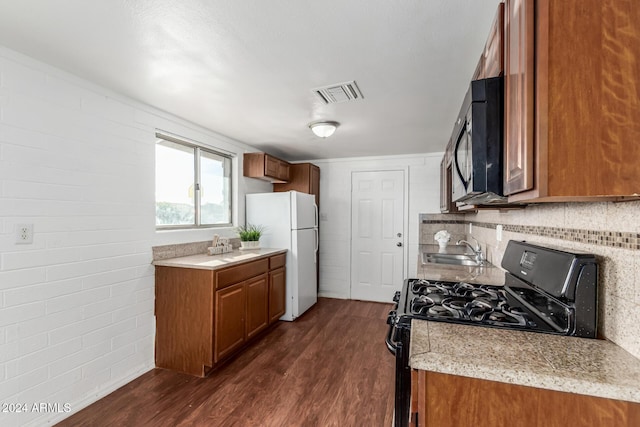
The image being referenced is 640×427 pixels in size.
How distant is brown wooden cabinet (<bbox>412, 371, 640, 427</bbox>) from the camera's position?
28.0 inches

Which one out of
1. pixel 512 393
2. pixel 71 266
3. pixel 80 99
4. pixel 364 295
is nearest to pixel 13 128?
pixel 80 99

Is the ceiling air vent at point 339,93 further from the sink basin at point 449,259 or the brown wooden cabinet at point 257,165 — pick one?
the brown wooden cabinet at point 257,165

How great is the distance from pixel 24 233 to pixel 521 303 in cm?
260

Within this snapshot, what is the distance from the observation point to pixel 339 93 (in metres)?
2.17

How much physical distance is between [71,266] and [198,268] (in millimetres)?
788

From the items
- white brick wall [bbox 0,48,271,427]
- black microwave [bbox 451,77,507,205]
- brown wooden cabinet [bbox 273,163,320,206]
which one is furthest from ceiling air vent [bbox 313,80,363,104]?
brown wooden cabinet [bbox 273,163,320,206]

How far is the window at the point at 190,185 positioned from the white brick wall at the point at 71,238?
23cm

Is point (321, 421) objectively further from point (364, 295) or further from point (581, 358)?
point (364, 295)

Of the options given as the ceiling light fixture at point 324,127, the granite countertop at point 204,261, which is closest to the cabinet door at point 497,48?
the ceiling light fixture at point 324,127

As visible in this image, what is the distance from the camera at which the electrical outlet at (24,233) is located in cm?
170

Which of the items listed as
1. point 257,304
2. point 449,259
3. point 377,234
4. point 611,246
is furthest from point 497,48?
point 377,234

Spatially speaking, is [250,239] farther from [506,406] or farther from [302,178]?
[506,406]

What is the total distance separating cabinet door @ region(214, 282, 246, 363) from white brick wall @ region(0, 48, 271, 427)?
1.95ft

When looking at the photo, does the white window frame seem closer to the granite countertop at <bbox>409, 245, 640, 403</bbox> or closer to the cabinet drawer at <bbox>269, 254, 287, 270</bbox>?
the cabinet drawer at <bbox>269, 254, 287, 270</bbox>
